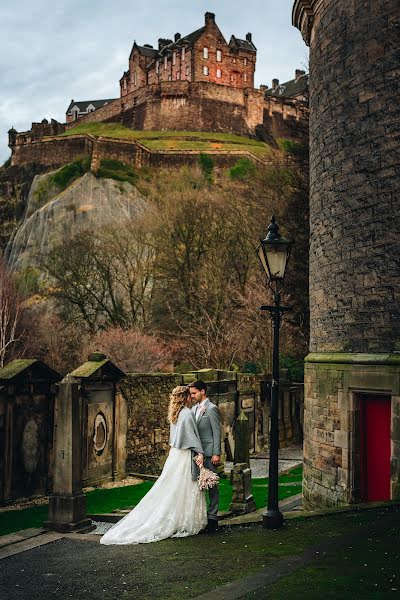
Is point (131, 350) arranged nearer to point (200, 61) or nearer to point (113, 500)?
point (113, 500)

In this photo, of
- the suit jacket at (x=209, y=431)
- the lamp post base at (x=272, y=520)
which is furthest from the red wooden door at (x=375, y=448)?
the suit jacket at (x=209, y=431)

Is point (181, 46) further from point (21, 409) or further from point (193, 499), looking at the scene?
point (193, 499)

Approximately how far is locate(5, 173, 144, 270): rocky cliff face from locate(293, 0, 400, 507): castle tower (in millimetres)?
35838

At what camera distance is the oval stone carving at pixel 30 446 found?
496 inches

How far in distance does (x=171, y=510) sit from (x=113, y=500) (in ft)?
18.3

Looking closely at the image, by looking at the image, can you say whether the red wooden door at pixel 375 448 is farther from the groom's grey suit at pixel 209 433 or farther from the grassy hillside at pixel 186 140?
the grassy hillside at pixel 186 140

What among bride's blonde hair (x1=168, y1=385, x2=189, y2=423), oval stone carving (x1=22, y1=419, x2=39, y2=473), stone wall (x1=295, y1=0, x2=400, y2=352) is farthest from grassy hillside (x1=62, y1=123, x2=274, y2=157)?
bride's blonde hair (x1=168, y1=385, x2=189, y2=423)

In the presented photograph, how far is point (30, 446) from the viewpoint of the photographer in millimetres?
12727

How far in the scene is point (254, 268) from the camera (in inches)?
1199

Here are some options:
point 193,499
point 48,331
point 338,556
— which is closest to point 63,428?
point 193,499

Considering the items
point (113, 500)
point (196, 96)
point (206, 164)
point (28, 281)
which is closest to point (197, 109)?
point (196, 96)

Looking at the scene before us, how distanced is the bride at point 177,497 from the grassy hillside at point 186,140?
1941 inches

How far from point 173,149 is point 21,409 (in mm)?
44691

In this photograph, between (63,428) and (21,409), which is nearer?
(63,428)
